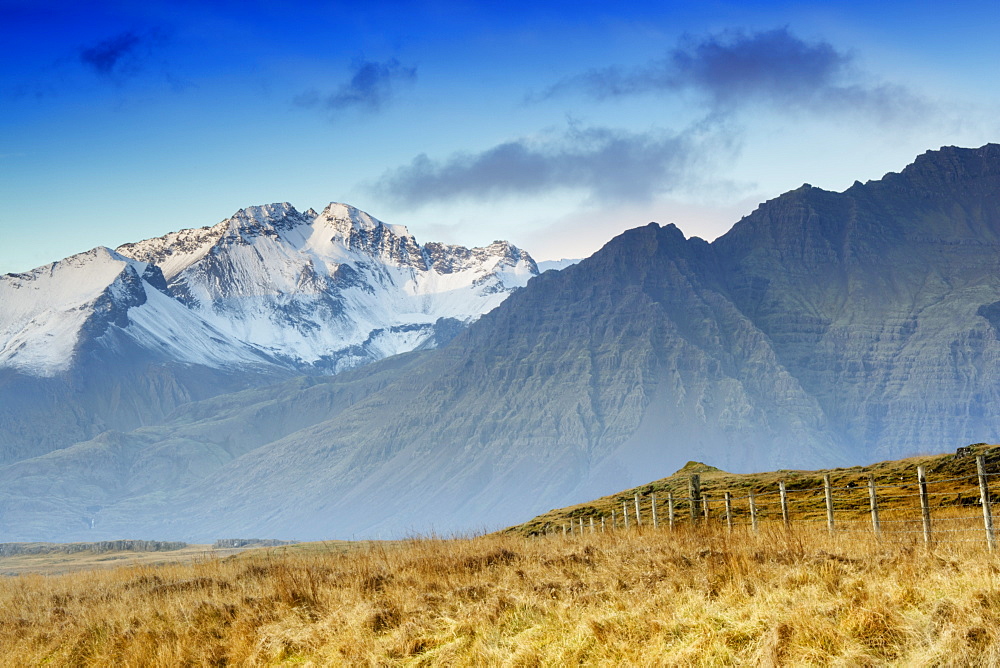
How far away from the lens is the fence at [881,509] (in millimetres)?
19906

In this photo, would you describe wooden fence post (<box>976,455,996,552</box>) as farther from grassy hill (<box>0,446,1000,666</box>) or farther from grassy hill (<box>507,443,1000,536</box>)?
grassy hill (<box>0,446,1000,666</box>)

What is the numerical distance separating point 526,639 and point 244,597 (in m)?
7.23

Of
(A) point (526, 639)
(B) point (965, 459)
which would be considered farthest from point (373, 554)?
(B) point (965, 459)

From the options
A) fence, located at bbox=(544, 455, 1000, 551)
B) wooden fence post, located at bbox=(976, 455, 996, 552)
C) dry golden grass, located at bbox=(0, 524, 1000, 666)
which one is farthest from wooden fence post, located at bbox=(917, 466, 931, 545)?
dry golden grass, located at bbox=(0, 524, 1000, 666)

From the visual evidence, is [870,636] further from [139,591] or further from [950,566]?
[139,591]

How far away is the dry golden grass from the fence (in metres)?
1.56

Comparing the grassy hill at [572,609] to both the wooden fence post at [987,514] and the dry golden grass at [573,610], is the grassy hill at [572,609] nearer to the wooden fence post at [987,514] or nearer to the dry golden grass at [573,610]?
the dry golden grass at [573,610]

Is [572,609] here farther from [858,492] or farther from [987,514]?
[858,492]

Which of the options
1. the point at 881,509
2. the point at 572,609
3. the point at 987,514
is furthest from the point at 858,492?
the point at 572,609

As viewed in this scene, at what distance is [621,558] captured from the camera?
61.4 feet

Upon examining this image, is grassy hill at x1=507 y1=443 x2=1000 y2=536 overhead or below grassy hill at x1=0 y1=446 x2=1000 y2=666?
overhead

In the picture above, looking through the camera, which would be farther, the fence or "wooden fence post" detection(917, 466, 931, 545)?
the fence

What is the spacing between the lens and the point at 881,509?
30656mm

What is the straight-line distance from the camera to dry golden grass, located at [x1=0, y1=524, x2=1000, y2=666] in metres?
11.9
